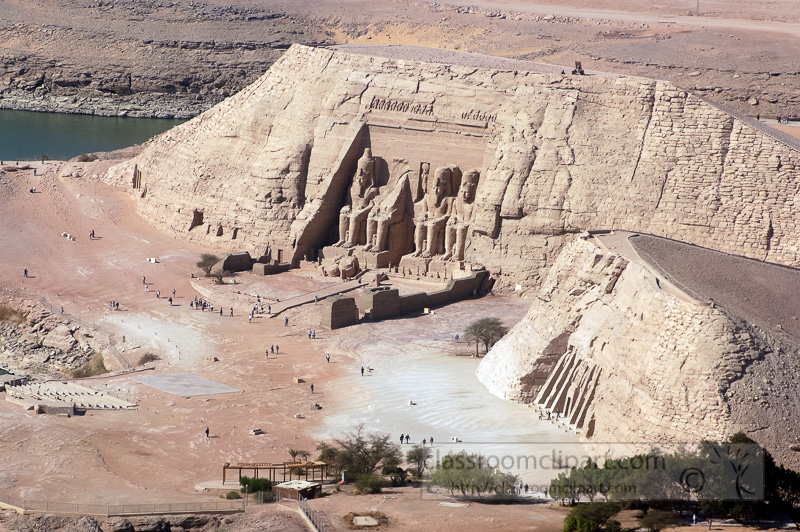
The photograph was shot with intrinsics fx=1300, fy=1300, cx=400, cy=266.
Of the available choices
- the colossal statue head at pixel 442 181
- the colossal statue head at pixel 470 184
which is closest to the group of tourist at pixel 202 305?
the colossal statue head at pixel 442 181

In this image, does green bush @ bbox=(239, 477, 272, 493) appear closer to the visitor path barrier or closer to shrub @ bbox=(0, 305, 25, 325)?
A: the visitor path barrier

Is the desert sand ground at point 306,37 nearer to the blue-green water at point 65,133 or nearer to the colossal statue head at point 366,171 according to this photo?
the blue-green water at point 65,133

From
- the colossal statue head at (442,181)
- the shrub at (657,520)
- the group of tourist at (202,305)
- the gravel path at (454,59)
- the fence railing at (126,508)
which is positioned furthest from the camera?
the gravel path at (454,59)

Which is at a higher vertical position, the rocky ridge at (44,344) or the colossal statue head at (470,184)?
the colossal statue head at (470,184)

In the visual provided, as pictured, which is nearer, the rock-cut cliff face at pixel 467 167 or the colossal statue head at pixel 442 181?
the rock-cut cliff face at pixel 467 167

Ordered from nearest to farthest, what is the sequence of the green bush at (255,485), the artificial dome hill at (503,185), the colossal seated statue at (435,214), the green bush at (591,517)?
the green bush at (591,517), the green bush at (255,485), the artificial dome hill at (503,185), the colossal seated statue at (435,214)

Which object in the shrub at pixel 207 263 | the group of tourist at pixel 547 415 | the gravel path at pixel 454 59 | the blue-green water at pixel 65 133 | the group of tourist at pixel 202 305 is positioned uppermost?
the gravel path at pixel 454 59

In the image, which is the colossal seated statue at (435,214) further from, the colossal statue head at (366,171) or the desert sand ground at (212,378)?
the desert sand ground at (212,378)
